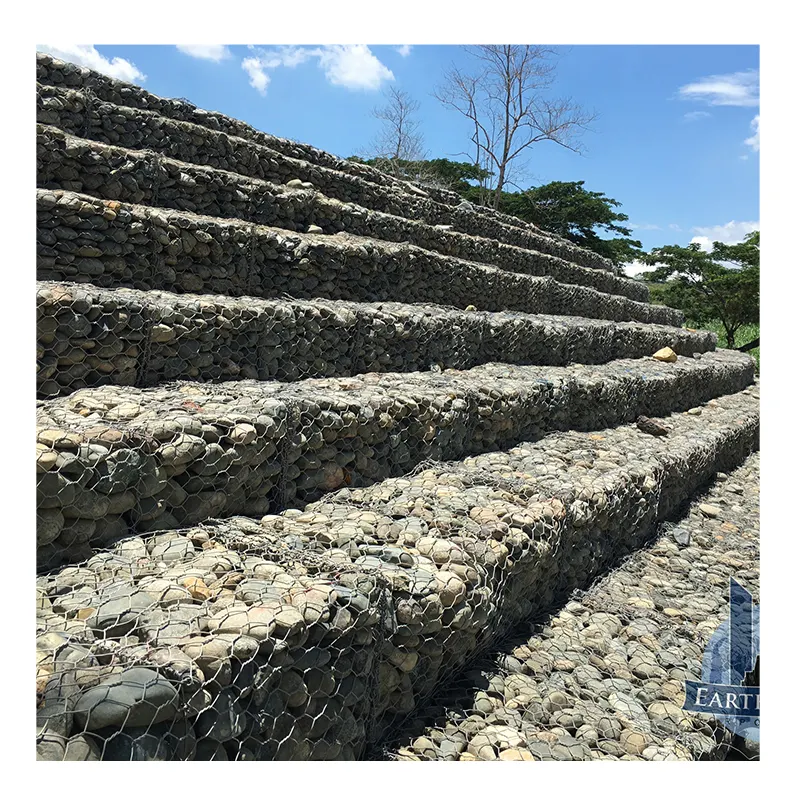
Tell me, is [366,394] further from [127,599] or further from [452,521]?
[127,599]

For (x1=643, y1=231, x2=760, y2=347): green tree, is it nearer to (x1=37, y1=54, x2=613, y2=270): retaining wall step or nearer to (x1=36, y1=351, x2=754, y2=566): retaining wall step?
(x1=37, y1=54, x2=613, y2=270): retaining wall step

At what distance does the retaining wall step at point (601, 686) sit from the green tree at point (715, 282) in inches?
620

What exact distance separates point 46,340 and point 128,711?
1.74m

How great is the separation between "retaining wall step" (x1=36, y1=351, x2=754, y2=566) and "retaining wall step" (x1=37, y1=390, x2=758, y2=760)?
0.11 metres

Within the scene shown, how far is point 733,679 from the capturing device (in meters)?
2.62

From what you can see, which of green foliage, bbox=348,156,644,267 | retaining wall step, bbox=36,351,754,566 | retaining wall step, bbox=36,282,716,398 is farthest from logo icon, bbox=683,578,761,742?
green foliage, bbox=348,156,644,267

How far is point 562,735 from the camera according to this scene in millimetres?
2111

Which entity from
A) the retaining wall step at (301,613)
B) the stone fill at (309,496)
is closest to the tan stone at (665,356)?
the stone fill at (309,496)

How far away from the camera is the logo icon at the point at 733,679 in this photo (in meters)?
Result: 2.26

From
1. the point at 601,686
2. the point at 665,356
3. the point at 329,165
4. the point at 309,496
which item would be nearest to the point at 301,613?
the point at 309,496

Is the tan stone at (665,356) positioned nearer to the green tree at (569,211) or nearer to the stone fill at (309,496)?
the stone fill at (309,496)

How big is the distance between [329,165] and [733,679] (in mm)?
5278

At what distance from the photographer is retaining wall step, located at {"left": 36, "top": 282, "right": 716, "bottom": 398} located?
103 inches

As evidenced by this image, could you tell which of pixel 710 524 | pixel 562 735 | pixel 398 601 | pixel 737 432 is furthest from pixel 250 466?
pixel 737 432
